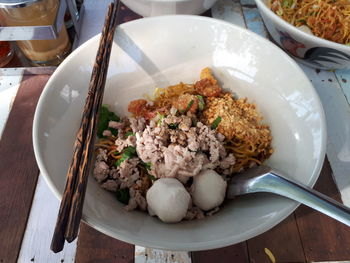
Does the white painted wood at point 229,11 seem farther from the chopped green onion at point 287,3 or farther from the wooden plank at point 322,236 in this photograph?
the wooden plank at point 322,236

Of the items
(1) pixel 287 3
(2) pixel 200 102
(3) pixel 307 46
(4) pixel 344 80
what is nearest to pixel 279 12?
(1) pixel 287 3

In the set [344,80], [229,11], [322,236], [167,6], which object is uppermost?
[167,6]

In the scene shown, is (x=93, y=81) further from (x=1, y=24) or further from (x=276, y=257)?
(x=276, y=257)

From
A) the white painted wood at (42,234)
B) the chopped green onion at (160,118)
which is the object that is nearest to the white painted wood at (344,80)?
the chopped green onion at (160,118)

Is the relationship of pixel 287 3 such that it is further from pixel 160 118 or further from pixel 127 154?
pixel 127 154

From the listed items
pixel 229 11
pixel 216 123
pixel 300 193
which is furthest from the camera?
pixel 229 11

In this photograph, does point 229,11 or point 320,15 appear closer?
point 320,15

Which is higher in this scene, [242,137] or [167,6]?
[167,6]

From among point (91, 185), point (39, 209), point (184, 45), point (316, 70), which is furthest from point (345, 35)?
point (39, 209)
